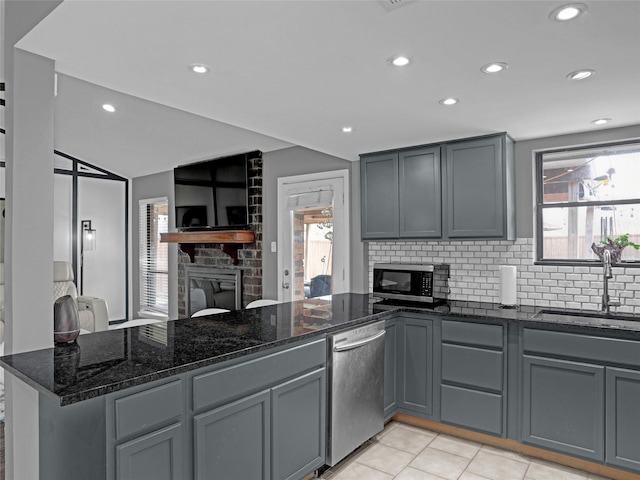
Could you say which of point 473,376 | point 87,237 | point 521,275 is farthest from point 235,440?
point 87,237

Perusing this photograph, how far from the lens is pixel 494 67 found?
2.14 meters

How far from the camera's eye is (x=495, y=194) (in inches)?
130

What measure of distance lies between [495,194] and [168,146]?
4.05 m

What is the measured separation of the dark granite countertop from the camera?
1.59m

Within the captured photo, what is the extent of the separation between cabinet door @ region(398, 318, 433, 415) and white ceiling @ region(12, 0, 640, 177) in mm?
1505

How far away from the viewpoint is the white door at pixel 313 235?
442 centimetres

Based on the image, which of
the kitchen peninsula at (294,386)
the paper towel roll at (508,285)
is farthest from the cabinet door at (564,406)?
the paper towel roll at (508,285)

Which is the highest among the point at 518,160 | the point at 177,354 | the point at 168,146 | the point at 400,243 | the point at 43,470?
the point at 168,146

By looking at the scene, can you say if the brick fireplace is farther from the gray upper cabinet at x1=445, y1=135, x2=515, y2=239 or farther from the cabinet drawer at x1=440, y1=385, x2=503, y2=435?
the cabinet drawer at x1=440, y1=385, x2=503, y2=435

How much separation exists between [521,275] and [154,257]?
17.5ft

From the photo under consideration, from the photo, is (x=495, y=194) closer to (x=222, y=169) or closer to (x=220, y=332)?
(x=220, y=332)

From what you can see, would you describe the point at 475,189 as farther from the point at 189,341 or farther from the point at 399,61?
the point at 189,341

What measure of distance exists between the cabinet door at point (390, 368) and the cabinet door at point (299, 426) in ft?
2.65

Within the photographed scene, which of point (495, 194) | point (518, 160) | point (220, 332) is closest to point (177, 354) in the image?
point (220, 332)
